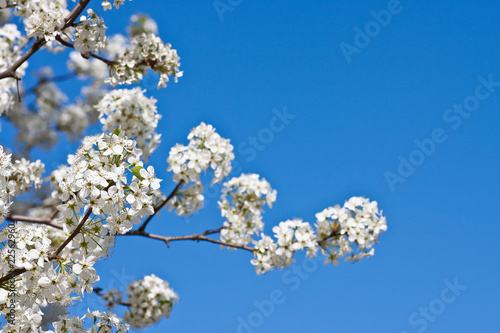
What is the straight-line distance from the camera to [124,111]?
6855 millimetres

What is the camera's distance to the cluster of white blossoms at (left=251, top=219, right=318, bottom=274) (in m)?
6.32

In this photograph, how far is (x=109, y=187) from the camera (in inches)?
126

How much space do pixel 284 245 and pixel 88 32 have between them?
325 cm

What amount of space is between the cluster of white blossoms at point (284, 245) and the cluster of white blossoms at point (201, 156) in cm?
107

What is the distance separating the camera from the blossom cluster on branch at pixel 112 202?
131 inches

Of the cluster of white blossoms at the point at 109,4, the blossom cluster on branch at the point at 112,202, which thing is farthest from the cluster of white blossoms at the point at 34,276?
the cluster of white blossoms at the point at 109,4

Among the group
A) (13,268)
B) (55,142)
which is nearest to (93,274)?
(13,268)

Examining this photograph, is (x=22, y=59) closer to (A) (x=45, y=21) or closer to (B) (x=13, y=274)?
(A) (x=45, y=21)

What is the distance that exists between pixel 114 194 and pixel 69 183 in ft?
1.02

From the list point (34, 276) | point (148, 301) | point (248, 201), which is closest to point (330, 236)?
point (248, 201)

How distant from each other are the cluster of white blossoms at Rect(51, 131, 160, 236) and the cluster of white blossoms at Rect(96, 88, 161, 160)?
3.44 m

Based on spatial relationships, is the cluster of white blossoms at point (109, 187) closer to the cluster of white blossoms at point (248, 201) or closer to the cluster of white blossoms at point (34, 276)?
the cluster of white blossoms at point (34, 276)

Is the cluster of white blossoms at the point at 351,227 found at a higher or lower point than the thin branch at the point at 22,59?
lower

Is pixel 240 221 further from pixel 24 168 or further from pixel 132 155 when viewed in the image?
pixel 132 155
